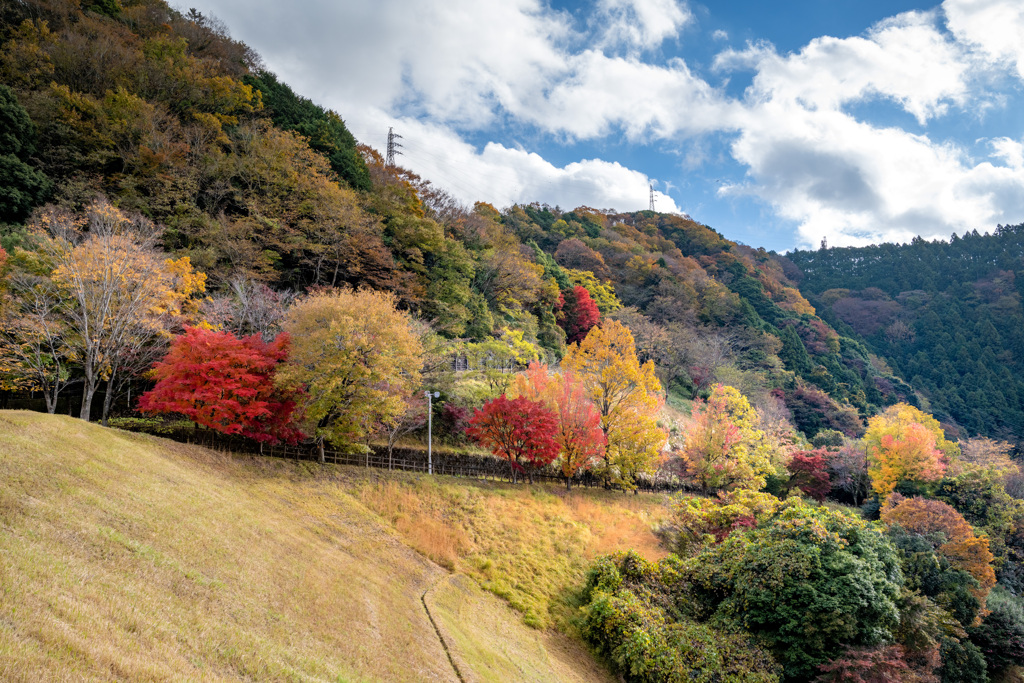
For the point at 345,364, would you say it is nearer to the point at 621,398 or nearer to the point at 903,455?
the point at 621,398

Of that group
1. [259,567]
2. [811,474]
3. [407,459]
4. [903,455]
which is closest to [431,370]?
[407,459]

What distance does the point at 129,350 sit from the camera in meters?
21.4

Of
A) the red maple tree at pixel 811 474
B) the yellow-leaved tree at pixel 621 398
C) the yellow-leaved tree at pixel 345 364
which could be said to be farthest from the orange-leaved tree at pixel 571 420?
the red maple tree at pixel 811 474

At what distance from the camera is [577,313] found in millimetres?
52125

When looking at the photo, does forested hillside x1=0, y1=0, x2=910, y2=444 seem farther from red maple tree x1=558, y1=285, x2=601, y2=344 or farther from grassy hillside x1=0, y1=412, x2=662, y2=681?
grassy hillside x1=0, y1=412, x2=662, y2=681

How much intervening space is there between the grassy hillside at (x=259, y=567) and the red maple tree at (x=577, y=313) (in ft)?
100

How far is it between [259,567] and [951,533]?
88.3 feet

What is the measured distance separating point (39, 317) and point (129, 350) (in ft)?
11.8

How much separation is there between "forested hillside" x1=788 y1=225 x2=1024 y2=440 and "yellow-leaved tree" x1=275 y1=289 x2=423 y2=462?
7022cm

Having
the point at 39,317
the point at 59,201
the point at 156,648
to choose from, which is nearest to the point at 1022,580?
the point at 156,648

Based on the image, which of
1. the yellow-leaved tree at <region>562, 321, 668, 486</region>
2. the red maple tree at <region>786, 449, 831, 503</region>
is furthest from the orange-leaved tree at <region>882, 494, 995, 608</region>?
the yellow-leaved tree at <region>562, 321, 668, 486</region>

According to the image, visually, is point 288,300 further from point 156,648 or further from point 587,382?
point 156,648

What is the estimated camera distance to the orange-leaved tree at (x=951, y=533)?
18641mm

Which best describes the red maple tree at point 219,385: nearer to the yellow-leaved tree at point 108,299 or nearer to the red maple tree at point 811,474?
the yellow-leaved tree at point 108,299
